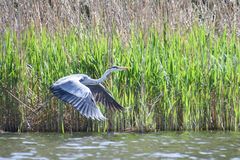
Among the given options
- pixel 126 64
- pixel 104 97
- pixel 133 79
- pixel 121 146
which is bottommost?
pixel 121 146

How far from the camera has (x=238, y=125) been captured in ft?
27.5

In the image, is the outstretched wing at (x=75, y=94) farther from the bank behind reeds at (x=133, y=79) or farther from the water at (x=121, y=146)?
the bank behind reeds at (x=133, y=79)

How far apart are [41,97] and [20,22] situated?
3.22 ft

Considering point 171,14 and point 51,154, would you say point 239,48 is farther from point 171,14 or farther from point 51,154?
point 51,154

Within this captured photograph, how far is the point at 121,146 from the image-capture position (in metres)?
7.29

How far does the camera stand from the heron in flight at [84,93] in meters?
7.48

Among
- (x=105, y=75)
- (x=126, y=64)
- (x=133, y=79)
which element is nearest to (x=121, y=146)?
(x=105, y=75)

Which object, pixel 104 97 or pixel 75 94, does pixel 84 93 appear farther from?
pixel 104 97

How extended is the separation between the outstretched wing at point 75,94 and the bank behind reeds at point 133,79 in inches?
21.6

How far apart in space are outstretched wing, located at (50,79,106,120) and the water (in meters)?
0.40

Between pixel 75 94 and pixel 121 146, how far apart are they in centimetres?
88

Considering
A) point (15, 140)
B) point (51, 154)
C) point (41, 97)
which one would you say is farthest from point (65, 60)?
point (51, 154)

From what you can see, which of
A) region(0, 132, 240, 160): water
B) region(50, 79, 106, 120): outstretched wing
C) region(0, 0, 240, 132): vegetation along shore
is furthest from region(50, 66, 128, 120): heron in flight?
region(0, 132, 240, 160): water

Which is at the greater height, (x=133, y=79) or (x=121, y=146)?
(x=133, y=79)
